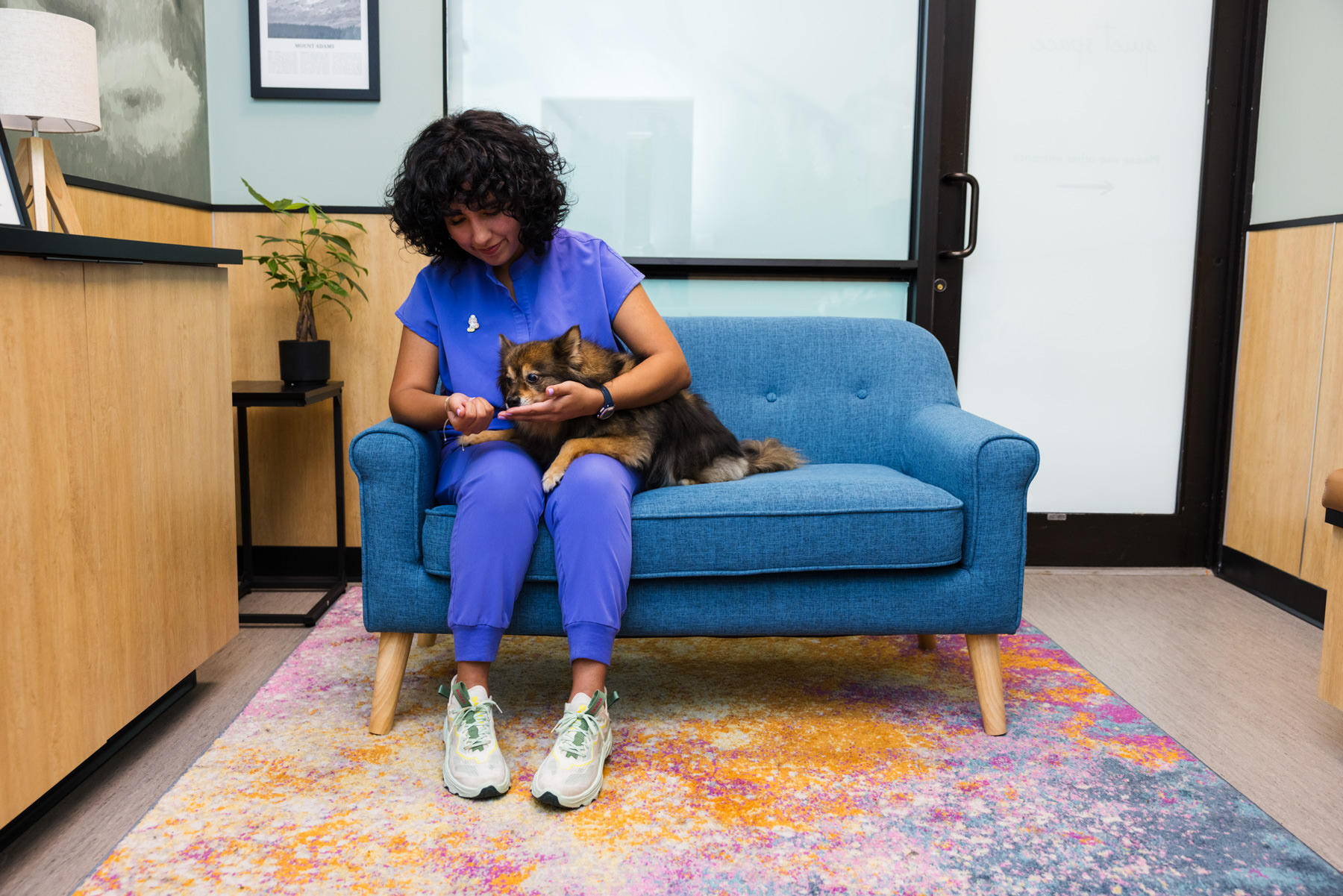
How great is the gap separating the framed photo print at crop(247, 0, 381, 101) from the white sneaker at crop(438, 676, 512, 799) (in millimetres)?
1938

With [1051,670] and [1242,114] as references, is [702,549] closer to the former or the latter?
[1051,670]

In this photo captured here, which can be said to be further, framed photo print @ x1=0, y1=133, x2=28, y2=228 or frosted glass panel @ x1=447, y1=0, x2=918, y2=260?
frosted glass panel @ x1=447, y1=0, x2=918, y2=260

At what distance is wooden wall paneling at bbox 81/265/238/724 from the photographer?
1.54 m

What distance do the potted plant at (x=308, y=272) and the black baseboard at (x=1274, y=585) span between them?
283 cm

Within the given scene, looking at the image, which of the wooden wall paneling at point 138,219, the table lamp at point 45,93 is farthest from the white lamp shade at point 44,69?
the wooden wall paneling at point 138,219

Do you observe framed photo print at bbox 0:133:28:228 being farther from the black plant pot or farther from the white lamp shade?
the black plant pot

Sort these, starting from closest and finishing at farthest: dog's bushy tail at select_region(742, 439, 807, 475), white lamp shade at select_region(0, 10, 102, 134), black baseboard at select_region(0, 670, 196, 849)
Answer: black baseboard at select_region(0, 670, 196, 849)
white lamp shade at select_region(0, 10, 102, 134)
dog's bushy tail at select_region(742, 439, 807, 475)

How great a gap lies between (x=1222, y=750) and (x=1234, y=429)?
5.20 feet

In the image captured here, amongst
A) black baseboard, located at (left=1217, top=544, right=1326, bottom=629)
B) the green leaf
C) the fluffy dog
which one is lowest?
black baseboard, located at (left=1217, top=544, right=1326, bottom=629)

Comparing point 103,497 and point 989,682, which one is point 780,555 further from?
point 103,497

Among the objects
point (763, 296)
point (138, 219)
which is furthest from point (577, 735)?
point (138, 219)

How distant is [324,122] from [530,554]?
1773 millimetres

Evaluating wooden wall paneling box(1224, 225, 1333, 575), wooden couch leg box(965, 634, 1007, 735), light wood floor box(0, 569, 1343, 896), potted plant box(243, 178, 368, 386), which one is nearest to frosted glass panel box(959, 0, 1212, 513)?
wooden wall paneling box(1224, 225, 1333, 575)

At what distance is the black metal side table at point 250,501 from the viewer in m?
2.47
